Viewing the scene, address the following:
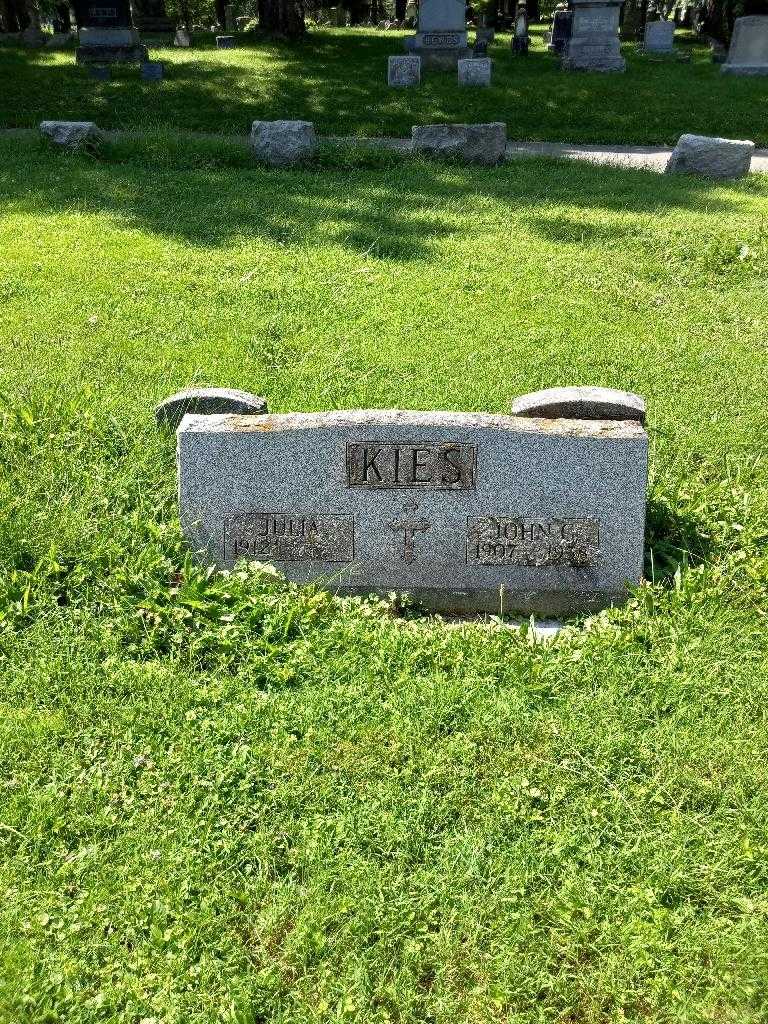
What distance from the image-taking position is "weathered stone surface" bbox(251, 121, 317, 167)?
11.1 meters

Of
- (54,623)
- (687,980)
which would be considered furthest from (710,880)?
(54,623)

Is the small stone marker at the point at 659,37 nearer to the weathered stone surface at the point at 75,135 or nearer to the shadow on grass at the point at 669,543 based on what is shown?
the weathered stone surface at the point at 75,135

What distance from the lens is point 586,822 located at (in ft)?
8.95

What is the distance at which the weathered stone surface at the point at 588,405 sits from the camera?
Answer: 397cm

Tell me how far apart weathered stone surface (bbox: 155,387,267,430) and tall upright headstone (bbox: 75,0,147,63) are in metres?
18.3

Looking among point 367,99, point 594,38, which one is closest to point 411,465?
point 367,99

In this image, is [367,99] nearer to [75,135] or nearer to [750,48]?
[75,135]

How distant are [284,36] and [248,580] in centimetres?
2183

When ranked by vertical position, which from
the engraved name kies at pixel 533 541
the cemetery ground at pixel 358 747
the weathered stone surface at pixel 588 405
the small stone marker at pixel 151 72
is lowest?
the cemetery ground at pixel 358 747

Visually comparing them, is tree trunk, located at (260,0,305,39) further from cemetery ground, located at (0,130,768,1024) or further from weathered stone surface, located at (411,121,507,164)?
cemetery ground, located at (0,130,768,1024)

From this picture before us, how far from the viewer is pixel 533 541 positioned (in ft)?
12.2

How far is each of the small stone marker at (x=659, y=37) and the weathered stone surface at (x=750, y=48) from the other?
5.02 m

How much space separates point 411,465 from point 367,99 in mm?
14341

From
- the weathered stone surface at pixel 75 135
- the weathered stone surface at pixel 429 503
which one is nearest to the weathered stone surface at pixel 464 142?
the weathered stone surface at pixel 75 135
